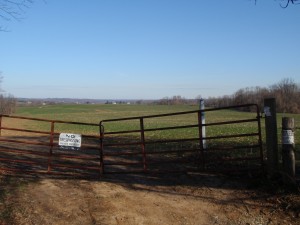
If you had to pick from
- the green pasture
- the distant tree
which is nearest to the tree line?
the green pasture

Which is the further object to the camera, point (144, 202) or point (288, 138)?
point (288, 138)

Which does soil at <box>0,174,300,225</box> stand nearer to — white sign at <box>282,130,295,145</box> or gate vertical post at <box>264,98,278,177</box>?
gate vertical post at <box>264,98,278,177</box>

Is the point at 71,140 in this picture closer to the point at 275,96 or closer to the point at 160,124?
the point at 160,124

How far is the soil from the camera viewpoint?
5715 millimetres

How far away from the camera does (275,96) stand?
92500mm

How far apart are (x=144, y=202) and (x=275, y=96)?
301 feet

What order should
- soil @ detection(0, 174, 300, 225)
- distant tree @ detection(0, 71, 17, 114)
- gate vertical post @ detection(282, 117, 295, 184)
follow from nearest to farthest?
soil @ detection(0, 174, 300, 225) → gate vertical post @ detection(282, 117, 295, 184) → distant tree @ detection(0, 71, 17, 114)

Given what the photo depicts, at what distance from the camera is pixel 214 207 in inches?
245

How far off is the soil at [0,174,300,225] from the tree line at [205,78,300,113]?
5753 cm

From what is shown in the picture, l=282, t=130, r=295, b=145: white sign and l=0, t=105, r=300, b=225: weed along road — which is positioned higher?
l=282, t=130, r=295, b=145: white sign

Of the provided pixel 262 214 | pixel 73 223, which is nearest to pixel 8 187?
pixel 73 223

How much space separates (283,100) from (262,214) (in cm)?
8882

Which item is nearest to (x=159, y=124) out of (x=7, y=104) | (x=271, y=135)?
(x=271, y=135)

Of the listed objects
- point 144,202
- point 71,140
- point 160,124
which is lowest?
point 160,124
